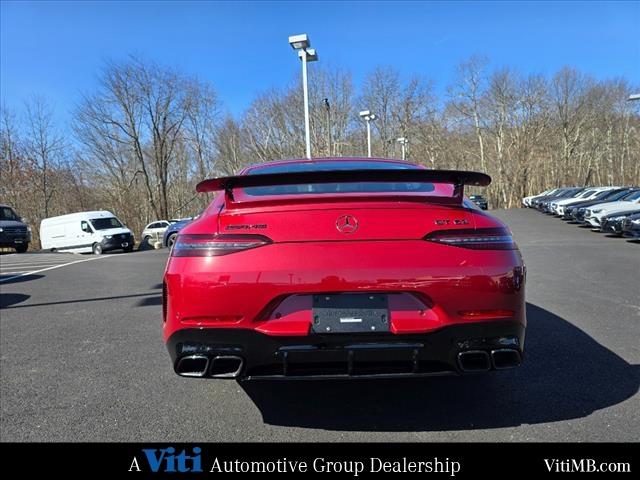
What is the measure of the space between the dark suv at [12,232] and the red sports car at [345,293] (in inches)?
908

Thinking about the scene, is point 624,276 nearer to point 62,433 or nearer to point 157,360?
point 157,360

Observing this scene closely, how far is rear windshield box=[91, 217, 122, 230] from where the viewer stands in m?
22.3

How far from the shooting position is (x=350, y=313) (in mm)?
2129

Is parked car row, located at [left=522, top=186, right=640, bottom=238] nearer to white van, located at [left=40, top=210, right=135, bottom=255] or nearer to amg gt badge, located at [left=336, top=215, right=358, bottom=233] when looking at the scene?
amg gt badge, located at [left=336, top=215, right=358, bottom=233]

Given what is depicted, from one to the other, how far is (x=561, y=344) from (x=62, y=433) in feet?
12.9

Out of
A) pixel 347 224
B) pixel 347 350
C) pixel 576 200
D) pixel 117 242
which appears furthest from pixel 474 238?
pixel 576 200

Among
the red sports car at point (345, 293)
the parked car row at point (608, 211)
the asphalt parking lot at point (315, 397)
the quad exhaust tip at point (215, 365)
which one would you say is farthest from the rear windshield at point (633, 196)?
the quad exhaust tip at point (215, 365)

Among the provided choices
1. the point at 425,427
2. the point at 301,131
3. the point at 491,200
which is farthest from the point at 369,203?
the point at 491,200

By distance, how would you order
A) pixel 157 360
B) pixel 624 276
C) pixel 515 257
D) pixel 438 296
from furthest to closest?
pixel 624 276, pixel 157 360, pixel 515 257, pixel 438 296

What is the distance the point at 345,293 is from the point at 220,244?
2.21 feet

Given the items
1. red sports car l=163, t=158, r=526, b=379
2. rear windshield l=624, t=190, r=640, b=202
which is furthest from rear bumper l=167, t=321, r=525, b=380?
rear windshield l=624, t=190, r=640, b=202

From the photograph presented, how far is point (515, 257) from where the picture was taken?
7.42 feet

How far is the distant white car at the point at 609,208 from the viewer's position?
55.8 ft

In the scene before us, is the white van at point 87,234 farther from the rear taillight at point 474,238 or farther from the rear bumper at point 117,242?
the rear taillight at point 474,238
